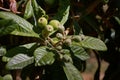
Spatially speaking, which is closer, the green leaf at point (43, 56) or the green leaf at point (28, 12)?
the green leaf at point (43, 56)

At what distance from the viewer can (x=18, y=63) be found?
4.22 feet

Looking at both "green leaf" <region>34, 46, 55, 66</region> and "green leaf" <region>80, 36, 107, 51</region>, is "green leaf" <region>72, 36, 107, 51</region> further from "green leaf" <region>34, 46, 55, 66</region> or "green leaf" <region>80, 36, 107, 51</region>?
"green leaf" <region>34, 46, 55, 66</region>

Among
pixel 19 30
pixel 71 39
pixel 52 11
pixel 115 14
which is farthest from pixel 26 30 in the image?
pixel 115 14

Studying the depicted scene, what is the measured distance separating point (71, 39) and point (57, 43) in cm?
6

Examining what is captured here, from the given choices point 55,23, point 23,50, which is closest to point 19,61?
point 23,50

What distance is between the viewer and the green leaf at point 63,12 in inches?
55.0

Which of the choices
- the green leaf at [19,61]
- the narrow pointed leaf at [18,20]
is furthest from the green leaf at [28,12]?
the green leaf at [19,61]

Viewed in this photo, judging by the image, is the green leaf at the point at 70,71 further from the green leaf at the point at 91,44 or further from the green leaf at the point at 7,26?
the green leaf at the point at 7,26

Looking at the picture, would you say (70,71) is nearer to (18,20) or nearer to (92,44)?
(92,44)

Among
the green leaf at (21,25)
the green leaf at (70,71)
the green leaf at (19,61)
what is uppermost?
the green leaf at (21,25)

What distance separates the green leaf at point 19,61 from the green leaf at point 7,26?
0.29 ft

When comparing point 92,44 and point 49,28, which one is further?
point 92,44

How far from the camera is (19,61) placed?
4.22ft

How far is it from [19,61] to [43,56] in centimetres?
8
